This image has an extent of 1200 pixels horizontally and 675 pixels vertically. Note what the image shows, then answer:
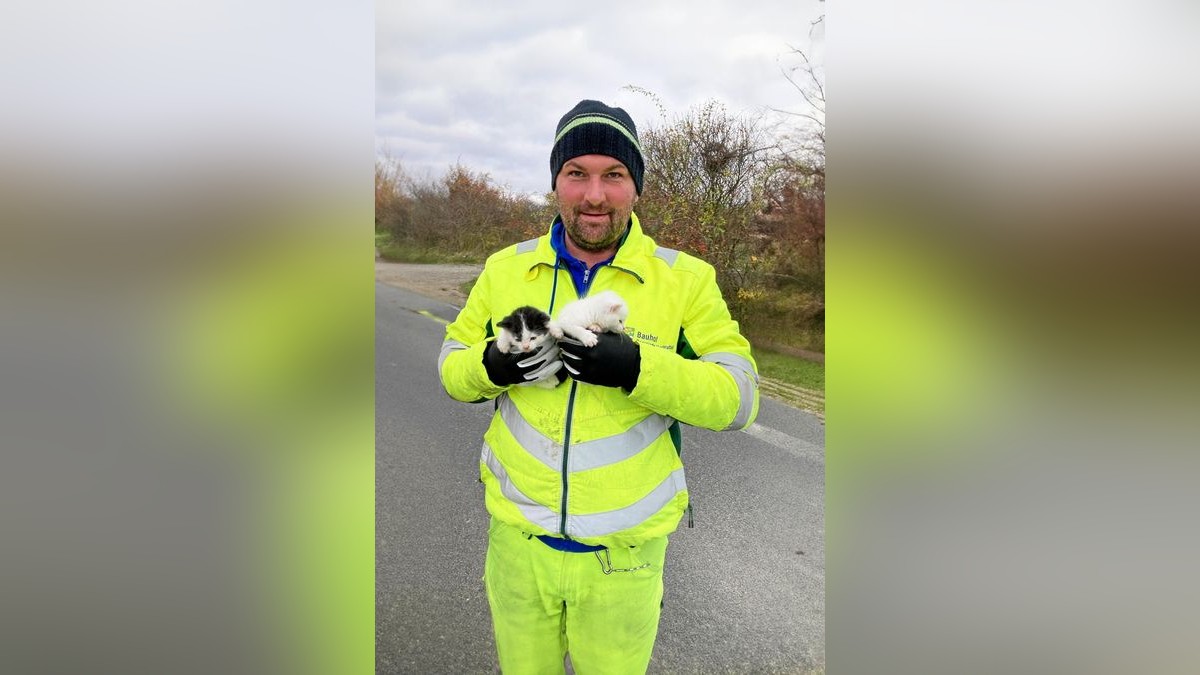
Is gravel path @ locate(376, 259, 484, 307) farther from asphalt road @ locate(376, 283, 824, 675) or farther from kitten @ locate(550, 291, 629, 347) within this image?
kitten @ locate(550, 291, 629, 347)

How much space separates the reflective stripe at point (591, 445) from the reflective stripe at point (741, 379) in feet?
0.78

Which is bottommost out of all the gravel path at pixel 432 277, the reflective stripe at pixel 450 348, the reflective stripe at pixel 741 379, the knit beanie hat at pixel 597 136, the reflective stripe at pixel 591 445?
the reflective stripe at pixel 591 445

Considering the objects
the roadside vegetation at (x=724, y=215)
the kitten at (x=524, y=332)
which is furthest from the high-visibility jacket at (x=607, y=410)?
the roadside vegetation at (x=724, y=215)

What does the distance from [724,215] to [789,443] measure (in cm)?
157

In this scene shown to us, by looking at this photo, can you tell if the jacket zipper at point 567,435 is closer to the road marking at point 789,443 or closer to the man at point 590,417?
the man at point 590,417

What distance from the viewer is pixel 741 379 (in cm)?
136

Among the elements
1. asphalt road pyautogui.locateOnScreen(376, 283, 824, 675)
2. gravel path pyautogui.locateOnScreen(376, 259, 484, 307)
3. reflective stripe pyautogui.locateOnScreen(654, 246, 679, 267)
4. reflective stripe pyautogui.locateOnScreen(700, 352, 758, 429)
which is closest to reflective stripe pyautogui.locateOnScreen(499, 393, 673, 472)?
reflective stripe pyautogui.locateOnScreen(700, 352, 758, 429)

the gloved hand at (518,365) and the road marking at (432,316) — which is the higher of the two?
the road marking at (432,316)

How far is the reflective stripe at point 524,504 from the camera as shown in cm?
144

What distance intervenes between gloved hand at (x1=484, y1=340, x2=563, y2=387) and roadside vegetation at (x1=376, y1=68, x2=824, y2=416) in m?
1.11

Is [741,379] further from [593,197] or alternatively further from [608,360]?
[593,197]

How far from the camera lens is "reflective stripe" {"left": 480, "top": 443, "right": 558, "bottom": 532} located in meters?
1.44
